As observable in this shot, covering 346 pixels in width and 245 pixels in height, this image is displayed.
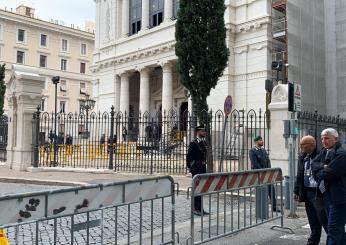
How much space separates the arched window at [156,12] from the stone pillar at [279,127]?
2651 centimetres

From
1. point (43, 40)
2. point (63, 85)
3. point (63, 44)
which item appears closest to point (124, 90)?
point (63, 85)

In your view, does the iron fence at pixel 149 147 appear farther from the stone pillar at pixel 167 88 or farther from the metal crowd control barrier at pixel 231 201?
the stone pillar at pixel 167 88

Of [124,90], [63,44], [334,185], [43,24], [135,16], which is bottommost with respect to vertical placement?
[334,185]

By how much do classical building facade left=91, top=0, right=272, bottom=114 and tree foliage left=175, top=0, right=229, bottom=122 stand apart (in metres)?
13.0

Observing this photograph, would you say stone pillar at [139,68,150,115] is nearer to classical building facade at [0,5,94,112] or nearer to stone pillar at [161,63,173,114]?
stone pillar at [161,63,173,114]

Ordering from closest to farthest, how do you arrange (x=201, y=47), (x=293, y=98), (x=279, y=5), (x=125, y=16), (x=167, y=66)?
1. (x=293, y=98)
2. (x=201, y=47)
3. (x=279, y=5)
4. (x=167, y=66)
5. (x=125, y=16)

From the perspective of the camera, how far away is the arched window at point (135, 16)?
38.7 metres

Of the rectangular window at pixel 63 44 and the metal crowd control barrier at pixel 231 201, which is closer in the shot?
the metal crowd control barrier at pixel 231 201

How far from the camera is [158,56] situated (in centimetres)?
3431

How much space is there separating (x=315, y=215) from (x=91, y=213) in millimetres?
3532

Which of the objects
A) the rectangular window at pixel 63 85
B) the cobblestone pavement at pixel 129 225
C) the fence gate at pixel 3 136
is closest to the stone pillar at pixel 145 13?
the fence gate at pixel 3 136

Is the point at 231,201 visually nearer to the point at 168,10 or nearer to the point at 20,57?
the point at 168,10

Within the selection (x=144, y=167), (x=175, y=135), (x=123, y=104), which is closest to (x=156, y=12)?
(x=123, y=104)

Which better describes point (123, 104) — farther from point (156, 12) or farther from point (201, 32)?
point (201, 32)
